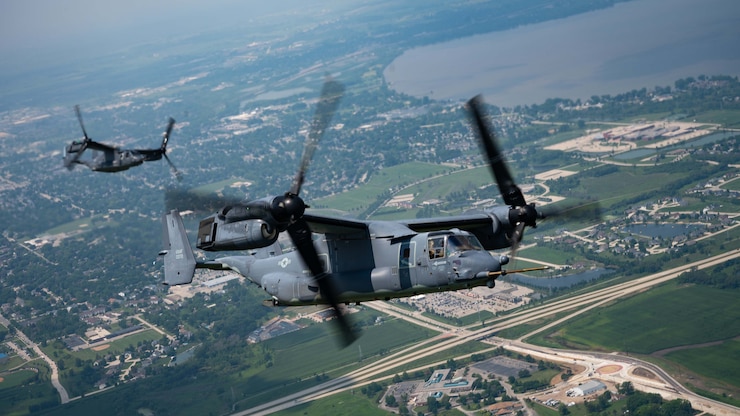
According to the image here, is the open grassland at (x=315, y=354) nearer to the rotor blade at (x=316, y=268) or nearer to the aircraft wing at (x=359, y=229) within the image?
the rotor blade at (x=316, y=268)

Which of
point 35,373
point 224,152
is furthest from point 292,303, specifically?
point 224,152

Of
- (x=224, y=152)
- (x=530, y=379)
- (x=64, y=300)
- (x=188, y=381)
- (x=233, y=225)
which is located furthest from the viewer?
(x=224, y=152)

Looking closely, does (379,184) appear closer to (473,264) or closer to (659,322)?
(659,322)

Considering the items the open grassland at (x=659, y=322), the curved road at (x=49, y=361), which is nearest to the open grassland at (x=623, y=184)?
the open grassland at (x=659, y=322)

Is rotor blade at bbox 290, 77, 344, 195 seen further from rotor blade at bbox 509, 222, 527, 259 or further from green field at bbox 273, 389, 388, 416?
green field at bbox 273, 389, 388, 416

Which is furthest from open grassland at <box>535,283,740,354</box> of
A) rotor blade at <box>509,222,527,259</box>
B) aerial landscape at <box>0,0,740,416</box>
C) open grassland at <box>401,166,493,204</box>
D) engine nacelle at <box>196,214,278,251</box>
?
engine nacelle at <box>196,214,278,251</box>

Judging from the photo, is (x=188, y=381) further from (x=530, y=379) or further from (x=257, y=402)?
(x=530, y=379)
